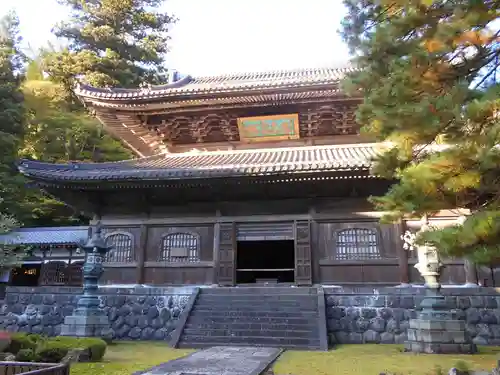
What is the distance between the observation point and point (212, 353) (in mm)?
8586

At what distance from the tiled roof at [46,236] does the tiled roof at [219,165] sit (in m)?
6.02

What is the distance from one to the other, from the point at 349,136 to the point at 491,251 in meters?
10.8

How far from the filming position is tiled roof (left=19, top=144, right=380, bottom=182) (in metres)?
11.9

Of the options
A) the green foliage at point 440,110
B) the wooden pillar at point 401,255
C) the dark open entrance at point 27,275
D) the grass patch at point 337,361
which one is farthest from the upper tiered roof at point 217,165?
the dark open entrance at point 27,275

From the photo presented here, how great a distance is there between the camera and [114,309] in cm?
1286

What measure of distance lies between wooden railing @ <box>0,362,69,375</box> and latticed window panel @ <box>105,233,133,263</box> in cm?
940

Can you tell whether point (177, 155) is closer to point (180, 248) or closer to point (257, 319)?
point (180, 248)

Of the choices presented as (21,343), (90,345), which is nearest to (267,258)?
(90,345)

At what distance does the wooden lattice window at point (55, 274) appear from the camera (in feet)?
60.1

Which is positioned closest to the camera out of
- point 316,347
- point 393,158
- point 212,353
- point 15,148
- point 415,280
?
point 393,158

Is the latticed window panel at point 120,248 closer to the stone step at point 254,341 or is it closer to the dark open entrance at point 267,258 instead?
the stone step at point 254,341

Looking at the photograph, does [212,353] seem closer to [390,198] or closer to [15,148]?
[390,198]

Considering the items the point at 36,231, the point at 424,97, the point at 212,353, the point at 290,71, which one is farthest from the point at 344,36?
the point at 36,231

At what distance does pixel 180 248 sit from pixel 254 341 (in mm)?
4846
